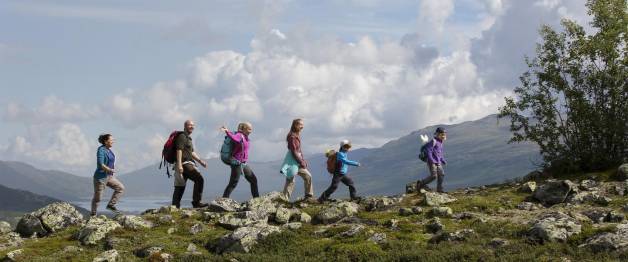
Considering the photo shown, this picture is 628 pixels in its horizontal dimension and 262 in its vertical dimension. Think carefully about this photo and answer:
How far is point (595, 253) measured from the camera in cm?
1450

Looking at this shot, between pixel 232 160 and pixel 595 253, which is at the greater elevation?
pixel 232 160

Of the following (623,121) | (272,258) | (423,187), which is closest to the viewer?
(272,258)

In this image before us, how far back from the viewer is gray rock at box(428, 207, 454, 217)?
19.6 m

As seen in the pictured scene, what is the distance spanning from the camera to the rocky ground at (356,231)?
50.4 ft

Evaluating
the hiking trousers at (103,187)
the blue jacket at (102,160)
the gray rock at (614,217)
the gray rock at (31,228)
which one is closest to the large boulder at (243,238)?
the hiking trousers at (103,187)

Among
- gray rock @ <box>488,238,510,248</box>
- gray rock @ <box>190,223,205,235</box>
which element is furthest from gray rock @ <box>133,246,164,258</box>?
gray rock @ <box>488,238,510,248</box>

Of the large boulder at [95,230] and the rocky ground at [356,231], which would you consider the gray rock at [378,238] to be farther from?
the large boulder at [95,230]

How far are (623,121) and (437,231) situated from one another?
685 inches

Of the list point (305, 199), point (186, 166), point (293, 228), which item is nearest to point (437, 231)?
point (293, 228)

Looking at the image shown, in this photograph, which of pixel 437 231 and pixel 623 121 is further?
pixel 623 121

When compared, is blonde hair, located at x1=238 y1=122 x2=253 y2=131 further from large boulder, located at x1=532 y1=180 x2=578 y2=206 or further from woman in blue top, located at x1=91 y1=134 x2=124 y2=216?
large boulder, located at x1=532 y1=180 x2=578 y2=206

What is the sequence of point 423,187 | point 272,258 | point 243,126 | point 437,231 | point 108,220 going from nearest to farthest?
point 272,258, point 437,231, point 108,220, point 243,126, point 423,187

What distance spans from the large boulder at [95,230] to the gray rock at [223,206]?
143 inches

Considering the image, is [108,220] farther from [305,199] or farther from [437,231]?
[437,231]
